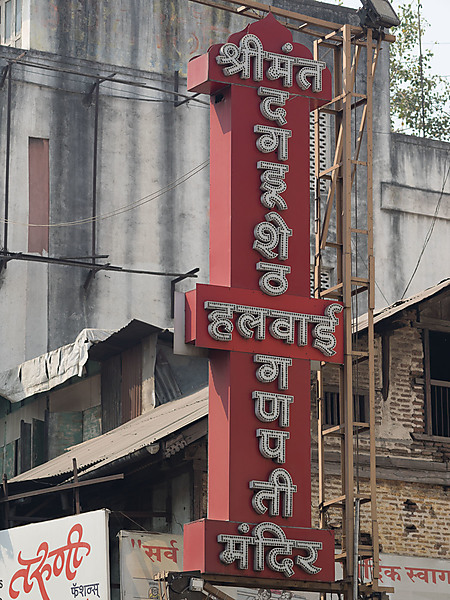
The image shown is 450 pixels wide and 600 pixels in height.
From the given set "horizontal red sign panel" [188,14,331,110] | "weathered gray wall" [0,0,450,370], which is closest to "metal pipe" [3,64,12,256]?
"weathered gray wall" [0,0,450,370]

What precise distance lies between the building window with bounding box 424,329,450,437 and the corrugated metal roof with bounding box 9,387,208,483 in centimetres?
328

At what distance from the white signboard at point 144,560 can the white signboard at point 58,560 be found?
18.4 inches

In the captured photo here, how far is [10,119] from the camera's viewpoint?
104 feet

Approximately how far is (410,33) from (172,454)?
3366cm

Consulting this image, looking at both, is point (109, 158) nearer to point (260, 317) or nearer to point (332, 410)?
point (332, 410)

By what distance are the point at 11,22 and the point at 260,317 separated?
19.3m

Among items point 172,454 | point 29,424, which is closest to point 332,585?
point 172,454

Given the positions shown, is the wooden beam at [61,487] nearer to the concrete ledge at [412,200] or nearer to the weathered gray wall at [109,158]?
the weathered gray wall at [109,158]

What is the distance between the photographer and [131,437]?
65.8ft

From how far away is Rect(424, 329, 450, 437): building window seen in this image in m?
21.2

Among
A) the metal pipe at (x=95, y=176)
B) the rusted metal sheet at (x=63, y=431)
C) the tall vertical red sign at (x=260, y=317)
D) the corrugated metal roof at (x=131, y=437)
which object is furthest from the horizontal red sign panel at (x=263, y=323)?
the metal pipe at (x=95, y=176)

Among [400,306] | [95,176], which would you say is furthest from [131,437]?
[95,176]

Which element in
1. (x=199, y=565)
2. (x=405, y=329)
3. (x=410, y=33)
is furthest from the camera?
(x=410, y=33)

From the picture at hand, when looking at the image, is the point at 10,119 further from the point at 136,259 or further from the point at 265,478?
the point at 265,478
